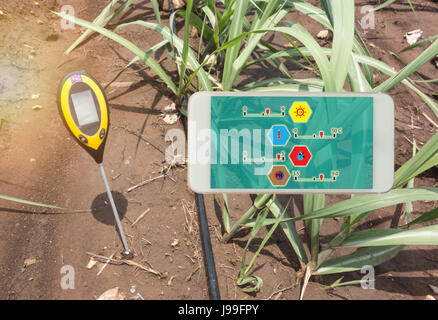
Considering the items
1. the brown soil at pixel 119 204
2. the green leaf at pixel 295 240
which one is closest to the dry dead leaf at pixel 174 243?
the brown soil at pixel 119 204

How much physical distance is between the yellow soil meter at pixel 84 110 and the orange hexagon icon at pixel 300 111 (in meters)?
0.41

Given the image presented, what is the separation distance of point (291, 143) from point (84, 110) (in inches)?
17.8

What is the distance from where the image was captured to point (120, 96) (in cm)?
115

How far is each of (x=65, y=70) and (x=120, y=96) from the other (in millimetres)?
227

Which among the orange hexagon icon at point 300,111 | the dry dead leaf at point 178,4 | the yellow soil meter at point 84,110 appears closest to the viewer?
the orange hexagon icon at point 300,111

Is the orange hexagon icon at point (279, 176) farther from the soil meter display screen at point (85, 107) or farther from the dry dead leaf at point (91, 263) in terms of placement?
the dry dead leaf at point (91, 263)

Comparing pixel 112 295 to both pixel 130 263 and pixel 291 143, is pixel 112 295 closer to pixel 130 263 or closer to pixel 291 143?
pixel 130 263

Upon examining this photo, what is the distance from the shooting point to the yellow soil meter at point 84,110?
0.74 meters

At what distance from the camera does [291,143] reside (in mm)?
639

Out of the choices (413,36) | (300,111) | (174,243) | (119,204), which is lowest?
(174,243)

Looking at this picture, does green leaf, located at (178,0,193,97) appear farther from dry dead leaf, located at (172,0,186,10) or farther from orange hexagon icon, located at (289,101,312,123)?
dry dead leaf, located at (172,0,186,10)

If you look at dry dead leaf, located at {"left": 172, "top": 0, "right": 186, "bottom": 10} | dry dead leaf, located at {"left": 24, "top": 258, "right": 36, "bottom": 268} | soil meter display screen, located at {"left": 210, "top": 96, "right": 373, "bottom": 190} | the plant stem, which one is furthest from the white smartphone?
dry dead leaf, located at {"left": 172, "top": 0, "right": 186, "bottom": 10}

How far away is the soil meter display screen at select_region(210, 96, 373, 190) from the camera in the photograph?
0.62 metres

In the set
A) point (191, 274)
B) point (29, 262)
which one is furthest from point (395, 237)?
point (29, 262)
